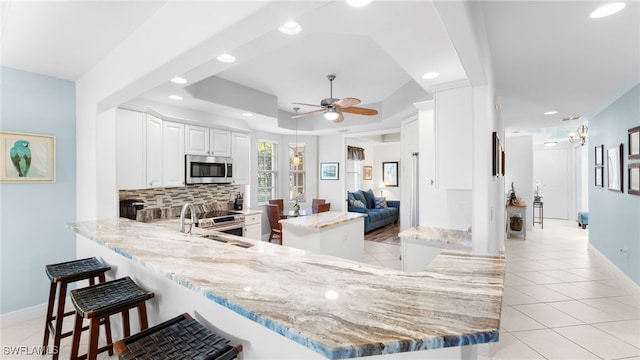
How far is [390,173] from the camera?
9.16 meters

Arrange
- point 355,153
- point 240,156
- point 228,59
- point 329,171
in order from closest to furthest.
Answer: point 228,59, point 240,156, point 329,171, point 355,153

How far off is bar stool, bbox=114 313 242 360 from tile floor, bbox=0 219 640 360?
142 cm

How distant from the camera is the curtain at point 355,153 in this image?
324 inches

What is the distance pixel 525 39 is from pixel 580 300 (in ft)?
9.92

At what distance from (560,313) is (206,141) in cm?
485

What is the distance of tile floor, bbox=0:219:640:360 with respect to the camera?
7.88ft

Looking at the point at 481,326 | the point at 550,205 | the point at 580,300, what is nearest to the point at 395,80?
the point at 580,300

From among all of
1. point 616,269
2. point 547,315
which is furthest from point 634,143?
point 547,315

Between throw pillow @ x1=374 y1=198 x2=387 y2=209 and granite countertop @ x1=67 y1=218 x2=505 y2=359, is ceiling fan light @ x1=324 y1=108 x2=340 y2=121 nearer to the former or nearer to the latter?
granite countertop @ x1=67 y1=218 x2=505 y2=359

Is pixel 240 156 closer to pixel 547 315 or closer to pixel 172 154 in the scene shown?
pixel 172 154

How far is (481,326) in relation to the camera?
0.84 meters

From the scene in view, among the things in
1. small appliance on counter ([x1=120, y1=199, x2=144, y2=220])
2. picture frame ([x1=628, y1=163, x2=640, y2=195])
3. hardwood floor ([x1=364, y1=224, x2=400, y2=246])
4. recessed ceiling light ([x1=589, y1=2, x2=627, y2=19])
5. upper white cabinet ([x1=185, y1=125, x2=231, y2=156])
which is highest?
recessed ceiling light ([x1=589, y1=2, x2=627, y2=19])

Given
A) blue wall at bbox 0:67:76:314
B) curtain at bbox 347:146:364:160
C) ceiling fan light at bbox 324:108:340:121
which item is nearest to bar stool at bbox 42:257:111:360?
blue wall at bbox 0:67:76:314

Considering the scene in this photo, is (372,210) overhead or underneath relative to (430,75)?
underneath
